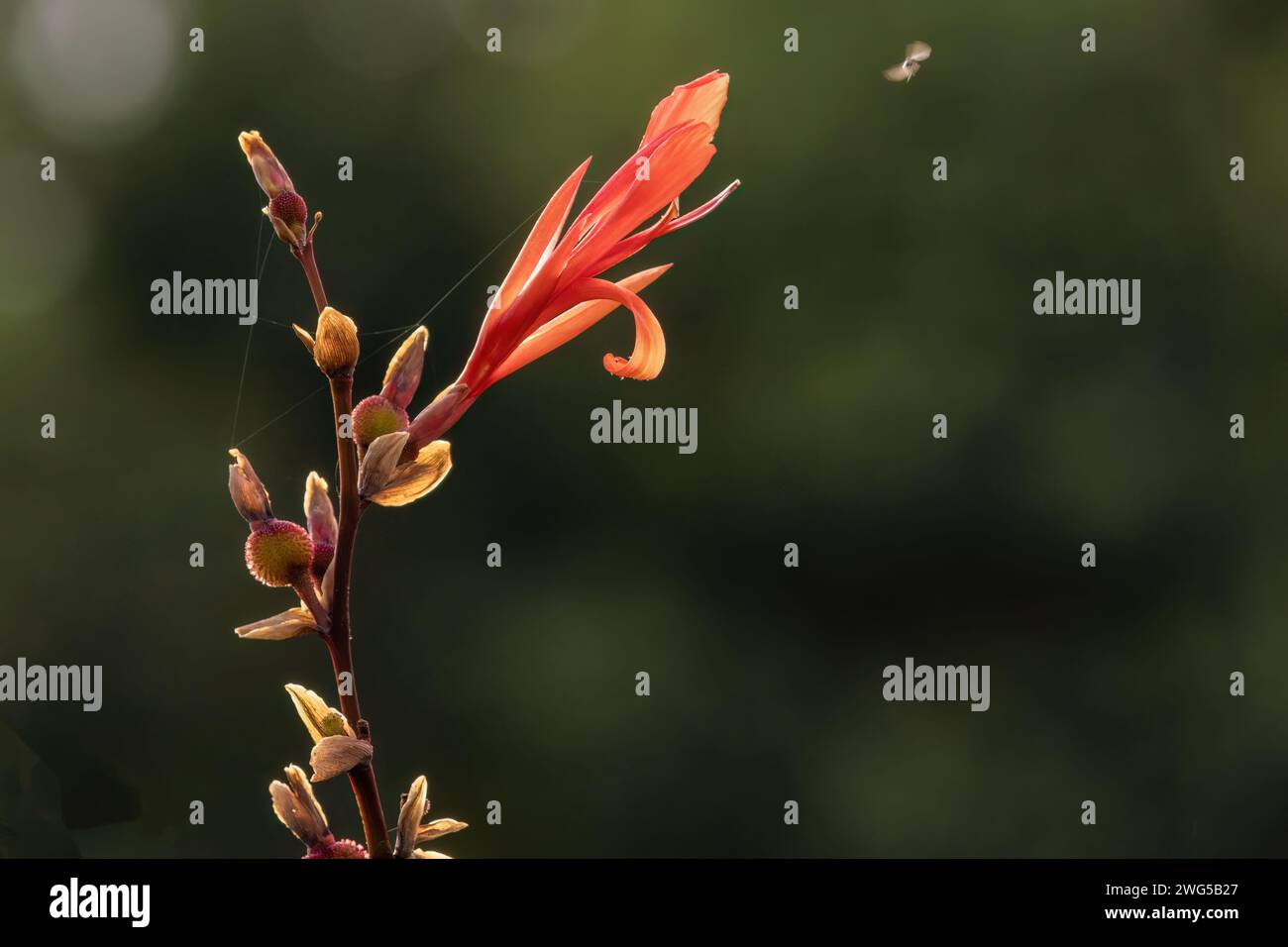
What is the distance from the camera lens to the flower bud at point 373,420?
833mm

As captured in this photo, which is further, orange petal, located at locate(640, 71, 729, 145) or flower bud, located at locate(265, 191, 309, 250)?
orange petal, located at locate(640, 71, 729, 145)

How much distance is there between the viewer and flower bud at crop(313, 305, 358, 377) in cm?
79

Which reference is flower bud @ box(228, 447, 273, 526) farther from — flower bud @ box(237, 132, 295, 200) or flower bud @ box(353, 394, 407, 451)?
flower bud @ box(237, 132, 295, 200)

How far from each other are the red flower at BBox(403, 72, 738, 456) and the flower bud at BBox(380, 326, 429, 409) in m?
0.02

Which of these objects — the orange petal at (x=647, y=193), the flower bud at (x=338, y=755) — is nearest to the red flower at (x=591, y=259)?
Answer: the orange petal at (x=647, y=193)

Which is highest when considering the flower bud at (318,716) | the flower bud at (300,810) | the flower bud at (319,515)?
the flower bud at (319,515)

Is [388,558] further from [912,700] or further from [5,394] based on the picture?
[912,700]

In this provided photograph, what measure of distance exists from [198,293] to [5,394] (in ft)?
2.94

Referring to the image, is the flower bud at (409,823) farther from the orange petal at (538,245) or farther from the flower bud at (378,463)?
the orange petal at (538,245)

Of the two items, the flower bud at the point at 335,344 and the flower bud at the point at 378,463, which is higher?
the flower bud at the point at 335,344

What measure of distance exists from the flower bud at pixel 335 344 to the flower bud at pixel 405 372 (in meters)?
0.05

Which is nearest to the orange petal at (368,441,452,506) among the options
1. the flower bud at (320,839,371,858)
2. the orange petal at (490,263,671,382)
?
the orange petal at (490,263,671,382)

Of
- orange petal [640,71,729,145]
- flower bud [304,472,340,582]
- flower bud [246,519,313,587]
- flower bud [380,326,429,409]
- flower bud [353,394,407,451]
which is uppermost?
orange petal [640,71,729,145]

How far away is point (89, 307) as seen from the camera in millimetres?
5305
